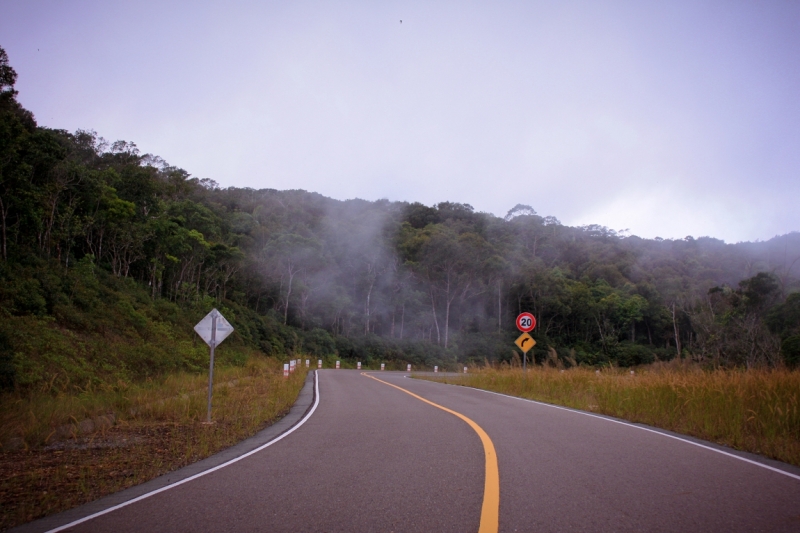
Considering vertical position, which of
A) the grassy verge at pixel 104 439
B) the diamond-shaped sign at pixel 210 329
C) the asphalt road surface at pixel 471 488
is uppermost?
the diamond-shaped sign at pixel 210 329

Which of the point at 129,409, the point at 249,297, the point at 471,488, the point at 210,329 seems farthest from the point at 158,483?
the point at 249,297

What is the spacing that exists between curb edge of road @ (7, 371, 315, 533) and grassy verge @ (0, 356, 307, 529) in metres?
0.18

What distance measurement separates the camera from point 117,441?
855cm

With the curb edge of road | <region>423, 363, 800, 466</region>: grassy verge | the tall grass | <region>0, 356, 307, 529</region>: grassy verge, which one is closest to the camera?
the curb edge of road

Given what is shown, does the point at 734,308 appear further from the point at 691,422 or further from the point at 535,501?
the point at 535,501

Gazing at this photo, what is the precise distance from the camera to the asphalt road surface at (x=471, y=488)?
160 inches

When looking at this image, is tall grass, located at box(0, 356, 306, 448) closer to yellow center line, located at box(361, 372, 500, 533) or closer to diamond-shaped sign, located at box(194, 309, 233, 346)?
diamond-shaped sign, located at box(194, 309, 233, 346)

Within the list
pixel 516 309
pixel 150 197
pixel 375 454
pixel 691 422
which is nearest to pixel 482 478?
pixel 375 454

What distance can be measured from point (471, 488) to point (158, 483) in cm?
339

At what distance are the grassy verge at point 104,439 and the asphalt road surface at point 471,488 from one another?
1.07 m

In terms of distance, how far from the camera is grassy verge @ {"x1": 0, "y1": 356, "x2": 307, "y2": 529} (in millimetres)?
5473

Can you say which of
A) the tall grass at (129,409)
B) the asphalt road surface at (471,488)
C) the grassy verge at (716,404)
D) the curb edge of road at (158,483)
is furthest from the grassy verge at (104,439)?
the grassy verge at (716,404)

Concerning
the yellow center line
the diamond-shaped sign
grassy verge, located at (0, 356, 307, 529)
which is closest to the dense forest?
grassy verge, located at (0, 356, 307, 529)

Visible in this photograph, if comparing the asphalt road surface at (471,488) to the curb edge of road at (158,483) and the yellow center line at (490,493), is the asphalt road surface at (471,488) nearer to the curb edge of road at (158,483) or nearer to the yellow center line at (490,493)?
the yellow center line at (490,493)
